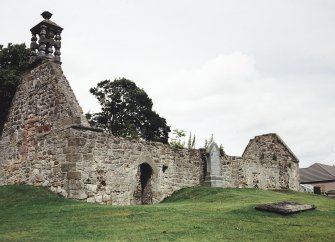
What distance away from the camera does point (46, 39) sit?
14.9 meters

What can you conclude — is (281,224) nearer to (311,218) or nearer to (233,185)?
(311,218)

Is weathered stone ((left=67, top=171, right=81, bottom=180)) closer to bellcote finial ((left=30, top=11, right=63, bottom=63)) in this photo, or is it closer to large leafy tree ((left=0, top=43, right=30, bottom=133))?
bellcote finial ((left=30, top=11, right=63, bottom=63))

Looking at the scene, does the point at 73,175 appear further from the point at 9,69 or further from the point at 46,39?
the point at 9,69

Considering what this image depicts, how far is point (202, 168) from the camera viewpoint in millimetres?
18109

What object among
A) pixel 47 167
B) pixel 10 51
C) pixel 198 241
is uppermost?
pixel 10 51

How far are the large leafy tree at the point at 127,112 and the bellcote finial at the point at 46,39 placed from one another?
21962 millimetres

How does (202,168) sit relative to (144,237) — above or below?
above

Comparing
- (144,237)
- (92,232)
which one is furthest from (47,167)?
(144,237)

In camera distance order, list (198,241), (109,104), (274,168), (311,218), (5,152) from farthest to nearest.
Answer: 1. (109,104)
2. (274,168)
3. (5,152)
4. (311,218)
5. (198,241)

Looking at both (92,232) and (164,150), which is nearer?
(92,232)

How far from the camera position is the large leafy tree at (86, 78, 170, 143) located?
38016 millimetres

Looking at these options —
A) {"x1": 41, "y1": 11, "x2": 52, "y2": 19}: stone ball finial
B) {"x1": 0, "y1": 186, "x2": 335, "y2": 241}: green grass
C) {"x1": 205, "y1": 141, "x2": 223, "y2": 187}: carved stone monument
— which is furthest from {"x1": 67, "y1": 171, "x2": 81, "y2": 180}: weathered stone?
{"x1": 205, "y1": 141, "x2": 223, "y2": 187}: carved stone monument

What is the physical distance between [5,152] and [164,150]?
256 inches

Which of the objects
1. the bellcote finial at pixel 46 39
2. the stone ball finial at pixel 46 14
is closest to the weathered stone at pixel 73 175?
the bellcote finial at pixel 46 39
